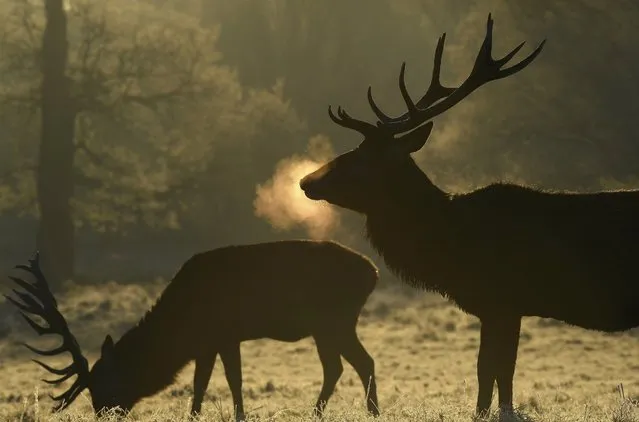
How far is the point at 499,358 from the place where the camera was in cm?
850

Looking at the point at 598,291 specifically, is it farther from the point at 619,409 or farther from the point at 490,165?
the point at 490,165

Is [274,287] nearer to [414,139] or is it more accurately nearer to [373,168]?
[373,168]

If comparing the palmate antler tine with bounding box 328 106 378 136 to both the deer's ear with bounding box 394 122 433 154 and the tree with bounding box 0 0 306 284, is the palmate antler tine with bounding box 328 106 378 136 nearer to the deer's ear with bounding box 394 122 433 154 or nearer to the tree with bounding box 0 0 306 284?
the deer's ear with bounding box 394 122 433 154

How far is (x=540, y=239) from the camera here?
866cm

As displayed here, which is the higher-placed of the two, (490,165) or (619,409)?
(490,165)

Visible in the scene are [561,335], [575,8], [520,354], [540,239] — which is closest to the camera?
[540,239]

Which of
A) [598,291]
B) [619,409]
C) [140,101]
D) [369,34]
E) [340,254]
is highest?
[369,34]

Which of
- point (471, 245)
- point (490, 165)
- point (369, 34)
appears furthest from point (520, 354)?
point (369, 34)

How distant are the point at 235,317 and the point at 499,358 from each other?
4.17 m

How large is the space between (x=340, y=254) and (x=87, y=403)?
195 inches

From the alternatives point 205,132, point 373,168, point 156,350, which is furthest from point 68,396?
point 205,132

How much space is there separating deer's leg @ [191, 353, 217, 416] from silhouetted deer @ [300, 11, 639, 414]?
3.14 meters

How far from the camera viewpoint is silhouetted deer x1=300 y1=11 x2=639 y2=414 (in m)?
8.48

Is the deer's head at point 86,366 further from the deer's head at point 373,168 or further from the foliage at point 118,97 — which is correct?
the foliage at point 118,97
